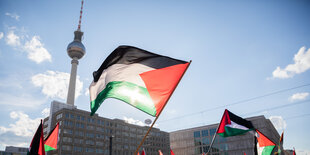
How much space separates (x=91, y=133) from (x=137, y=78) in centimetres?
8611

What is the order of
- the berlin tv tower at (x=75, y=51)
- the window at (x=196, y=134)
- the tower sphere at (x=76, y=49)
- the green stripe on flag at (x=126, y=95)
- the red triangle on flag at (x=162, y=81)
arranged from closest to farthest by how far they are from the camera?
the red triangle on flag at (x=162, y=81) → the green stripe on flag at (x=126, y=95) → the window at (x=196, y=134) → the berlin tv tower at (x=75, y=51) → the tower sphere at (x=76, y=49)

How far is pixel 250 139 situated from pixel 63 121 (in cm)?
6232

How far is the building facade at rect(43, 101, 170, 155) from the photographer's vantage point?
265ft

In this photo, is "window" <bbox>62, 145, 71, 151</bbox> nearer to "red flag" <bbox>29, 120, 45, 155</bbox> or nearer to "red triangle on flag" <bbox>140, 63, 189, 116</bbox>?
"red flag" <bbox>29, 120, 45, 155</bbox>

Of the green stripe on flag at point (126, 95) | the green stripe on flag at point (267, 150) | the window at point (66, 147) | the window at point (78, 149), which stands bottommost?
the window at point (78, 149)

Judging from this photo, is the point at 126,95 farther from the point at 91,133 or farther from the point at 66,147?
the point at 91,133

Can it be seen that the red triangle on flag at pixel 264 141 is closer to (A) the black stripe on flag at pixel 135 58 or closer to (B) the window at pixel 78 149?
(A) the black stripe on flag at pixel 135 58

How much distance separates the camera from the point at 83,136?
85.8 meters

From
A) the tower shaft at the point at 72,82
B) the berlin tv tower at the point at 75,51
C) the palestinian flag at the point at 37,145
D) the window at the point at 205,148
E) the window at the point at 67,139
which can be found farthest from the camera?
the berlin tv tower at the point at 75,51

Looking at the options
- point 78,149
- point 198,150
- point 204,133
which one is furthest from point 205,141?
point 78,149

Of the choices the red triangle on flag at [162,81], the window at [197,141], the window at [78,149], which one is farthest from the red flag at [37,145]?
the window at [197,141]

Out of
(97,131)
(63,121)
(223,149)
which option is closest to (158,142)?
(97,131)

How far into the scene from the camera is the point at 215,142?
80.7 metres

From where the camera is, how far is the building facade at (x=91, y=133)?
265 feet
